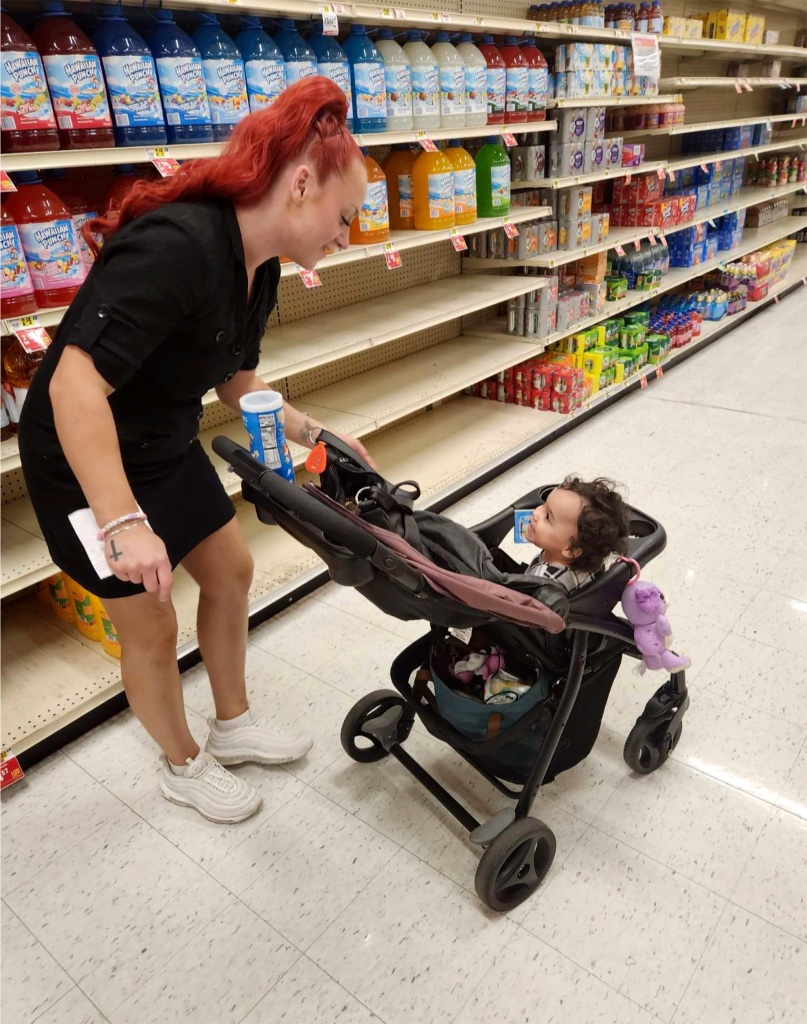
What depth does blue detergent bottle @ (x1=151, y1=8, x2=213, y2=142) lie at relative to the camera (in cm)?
180

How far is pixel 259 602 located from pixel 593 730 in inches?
48.3

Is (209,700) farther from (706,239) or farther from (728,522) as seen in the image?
(706,239)

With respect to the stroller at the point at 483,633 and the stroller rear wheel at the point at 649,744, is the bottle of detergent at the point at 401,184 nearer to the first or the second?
the stroller at the point at 483,633

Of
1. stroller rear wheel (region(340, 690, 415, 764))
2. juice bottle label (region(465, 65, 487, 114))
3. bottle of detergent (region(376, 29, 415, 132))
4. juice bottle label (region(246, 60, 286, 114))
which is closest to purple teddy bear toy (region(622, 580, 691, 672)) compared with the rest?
stroller rear wheel (region(340, 690, 415, 764))

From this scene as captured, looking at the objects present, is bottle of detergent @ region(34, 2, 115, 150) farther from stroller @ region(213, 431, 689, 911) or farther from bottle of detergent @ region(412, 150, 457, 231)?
bottle of detergent @ region(412, 150, 457, 231)

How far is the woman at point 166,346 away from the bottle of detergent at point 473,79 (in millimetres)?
1852

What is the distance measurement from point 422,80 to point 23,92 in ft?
4.82

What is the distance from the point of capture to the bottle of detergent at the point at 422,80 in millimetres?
2537

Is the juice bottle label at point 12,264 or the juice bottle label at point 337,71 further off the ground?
the juice bottle label at point 337,71

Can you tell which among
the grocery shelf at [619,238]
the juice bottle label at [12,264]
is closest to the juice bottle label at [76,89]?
the juice bottle label at [12,264]

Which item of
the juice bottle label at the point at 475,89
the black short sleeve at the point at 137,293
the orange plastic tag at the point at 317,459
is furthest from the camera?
the juice bottle label at the point at 475,89

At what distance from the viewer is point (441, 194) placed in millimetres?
2787

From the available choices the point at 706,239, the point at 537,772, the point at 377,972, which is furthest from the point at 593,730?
the point at 706,239

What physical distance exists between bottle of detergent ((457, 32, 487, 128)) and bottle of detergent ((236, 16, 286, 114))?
95 cm
